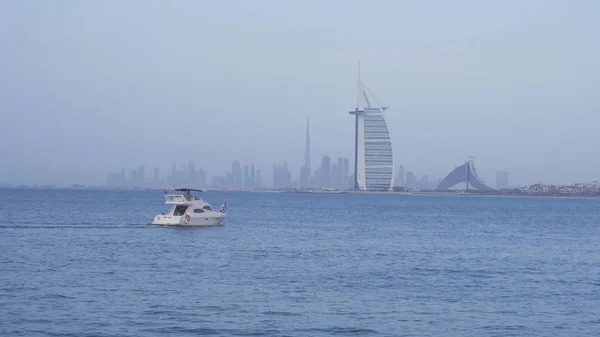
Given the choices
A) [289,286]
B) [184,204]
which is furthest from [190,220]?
[289,286]

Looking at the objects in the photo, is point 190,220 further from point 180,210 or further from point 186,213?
point 180,210

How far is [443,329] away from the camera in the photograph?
20.8 metres

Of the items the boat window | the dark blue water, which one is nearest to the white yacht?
the boat window

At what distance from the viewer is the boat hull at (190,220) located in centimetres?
5561

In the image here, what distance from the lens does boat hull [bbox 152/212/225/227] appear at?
55606 millimetres

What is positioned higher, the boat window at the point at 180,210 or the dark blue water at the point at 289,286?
the boat window at the point at 180,210

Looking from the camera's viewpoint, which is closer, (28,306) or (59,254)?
(28,306)

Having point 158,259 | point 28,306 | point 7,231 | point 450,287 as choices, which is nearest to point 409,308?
point 450,287

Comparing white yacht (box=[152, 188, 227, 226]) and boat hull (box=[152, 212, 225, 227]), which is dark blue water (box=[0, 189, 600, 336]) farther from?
white yacht (box=[152, 188, 227, 226])

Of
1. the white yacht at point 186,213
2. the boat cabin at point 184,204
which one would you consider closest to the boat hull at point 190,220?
the white yacht at point 186,213

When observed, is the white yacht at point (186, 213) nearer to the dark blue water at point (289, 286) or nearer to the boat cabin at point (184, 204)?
the boat cabin at point (184, 204)

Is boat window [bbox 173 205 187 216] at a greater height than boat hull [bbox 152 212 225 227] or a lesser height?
greater

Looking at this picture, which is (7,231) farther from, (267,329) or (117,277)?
Answer: (267,329)

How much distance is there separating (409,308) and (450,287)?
5009mm
